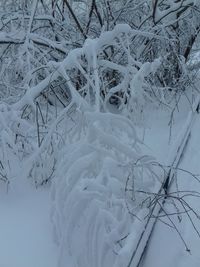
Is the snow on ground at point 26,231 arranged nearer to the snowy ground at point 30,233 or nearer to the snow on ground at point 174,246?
the snowy ground at point 30,233

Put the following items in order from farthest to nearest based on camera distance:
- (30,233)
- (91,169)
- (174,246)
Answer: (30,233)
(91,169)
(174,246)

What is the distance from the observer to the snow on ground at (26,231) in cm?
348

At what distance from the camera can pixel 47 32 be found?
6391mm

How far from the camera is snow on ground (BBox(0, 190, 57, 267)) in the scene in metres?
3.48

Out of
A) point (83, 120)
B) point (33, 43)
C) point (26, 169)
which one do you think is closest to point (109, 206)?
point (83, 120)

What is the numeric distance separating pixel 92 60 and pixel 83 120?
0.67 m

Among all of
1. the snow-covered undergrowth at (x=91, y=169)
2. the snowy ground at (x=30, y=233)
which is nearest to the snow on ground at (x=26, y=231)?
the snowy ground at (x=30, y=233)

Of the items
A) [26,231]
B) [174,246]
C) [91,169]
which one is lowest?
[174,246]

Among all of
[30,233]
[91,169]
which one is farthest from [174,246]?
[30,233]

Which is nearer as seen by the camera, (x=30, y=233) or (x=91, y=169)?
(x=91, y=169)

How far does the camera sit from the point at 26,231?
12.6ft

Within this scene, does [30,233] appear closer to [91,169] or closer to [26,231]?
[26,231]

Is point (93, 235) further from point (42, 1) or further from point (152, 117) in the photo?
point (42, 1)

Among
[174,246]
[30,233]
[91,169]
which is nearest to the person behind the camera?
[174,246]
